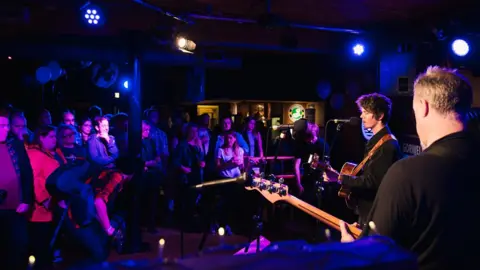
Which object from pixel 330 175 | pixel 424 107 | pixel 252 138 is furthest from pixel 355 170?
pixel 252 138

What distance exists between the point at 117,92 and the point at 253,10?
761 cm

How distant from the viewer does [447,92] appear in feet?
5.57

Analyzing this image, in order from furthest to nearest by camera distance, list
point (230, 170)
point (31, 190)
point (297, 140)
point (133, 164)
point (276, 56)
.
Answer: point (276, 56)
point (297, 140)
point (230, 170)
point (133, 164)
point (31, 190)

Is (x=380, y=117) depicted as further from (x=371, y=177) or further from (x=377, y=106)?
(x=371, y=177)

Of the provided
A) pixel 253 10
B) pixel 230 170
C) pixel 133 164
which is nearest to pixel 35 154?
pixel 133 164

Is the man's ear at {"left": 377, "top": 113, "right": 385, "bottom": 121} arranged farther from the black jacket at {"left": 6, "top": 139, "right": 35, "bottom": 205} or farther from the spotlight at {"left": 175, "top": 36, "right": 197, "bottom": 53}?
the spotlight at {"left": 175, "top": 36, "right": 197, "bottom": 53}

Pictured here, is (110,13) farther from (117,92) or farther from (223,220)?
(117,92)

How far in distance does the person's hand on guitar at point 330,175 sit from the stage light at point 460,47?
11.0 ft

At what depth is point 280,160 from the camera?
7.63 metres

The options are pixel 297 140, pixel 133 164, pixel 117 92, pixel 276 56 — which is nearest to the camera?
pixel 133 164

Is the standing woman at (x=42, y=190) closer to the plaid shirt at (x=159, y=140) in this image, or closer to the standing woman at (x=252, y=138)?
the plaid shirt at (x=159, y=140)

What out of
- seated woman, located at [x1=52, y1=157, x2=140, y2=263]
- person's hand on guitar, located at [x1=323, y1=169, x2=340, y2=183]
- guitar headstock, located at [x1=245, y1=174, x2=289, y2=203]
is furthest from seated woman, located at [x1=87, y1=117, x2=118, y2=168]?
person's hand on guitar, located at [x1=323, y1=169, x2=340, y2=183]

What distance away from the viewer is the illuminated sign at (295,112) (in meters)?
12.5

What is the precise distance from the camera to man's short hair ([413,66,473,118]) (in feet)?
5.57
